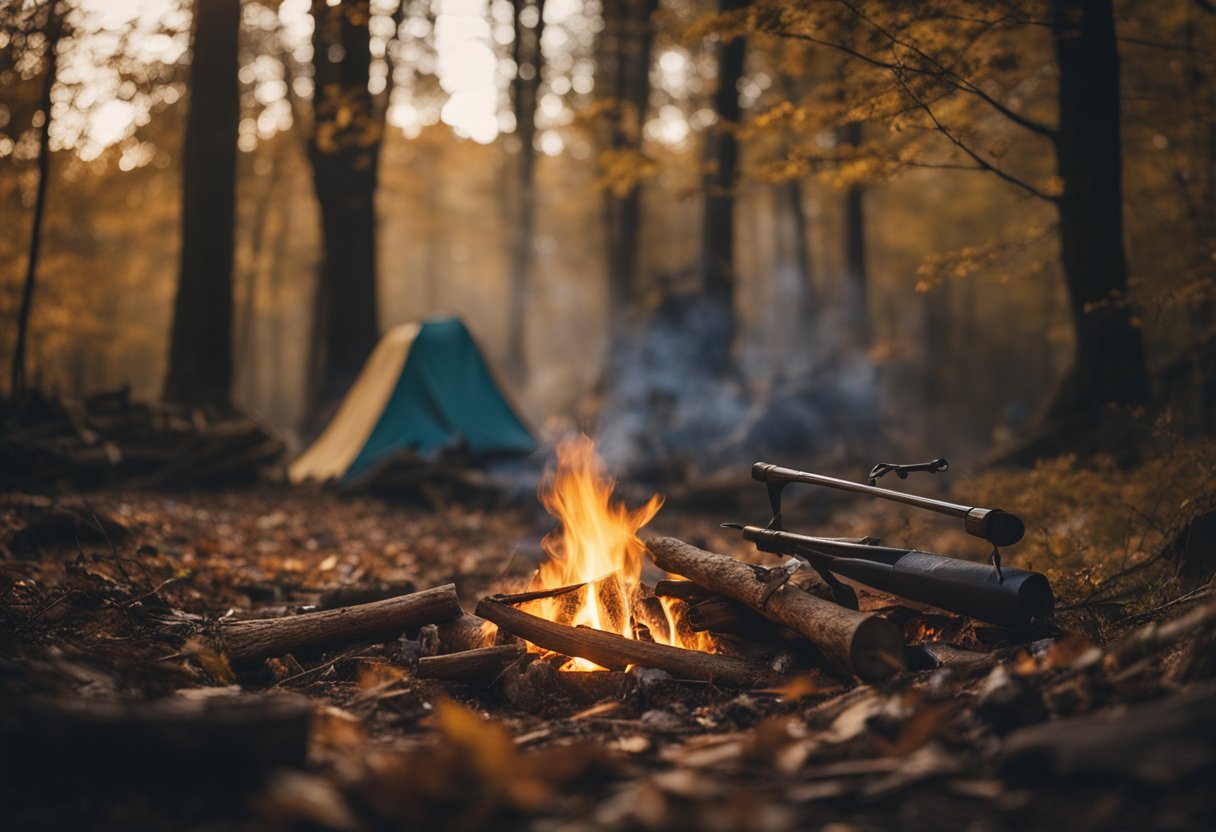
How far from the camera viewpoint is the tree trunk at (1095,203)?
6.94 m

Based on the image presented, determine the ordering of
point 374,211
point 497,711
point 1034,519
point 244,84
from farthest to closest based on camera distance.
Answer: point 244,84 → point 374,211 → point 1034,519 → point 497,711

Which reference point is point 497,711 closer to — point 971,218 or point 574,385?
point 574,385

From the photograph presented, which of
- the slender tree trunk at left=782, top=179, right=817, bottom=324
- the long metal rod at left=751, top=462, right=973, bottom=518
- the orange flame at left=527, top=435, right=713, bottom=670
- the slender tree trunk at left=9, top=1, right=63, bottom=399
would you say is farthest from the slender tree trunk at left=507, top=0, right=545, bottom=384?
the long metal rod at left=751, top=462, right=973, bottom=518

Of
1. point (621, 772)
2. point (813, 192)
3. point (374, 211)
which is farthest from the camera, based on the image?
point (813, 192)

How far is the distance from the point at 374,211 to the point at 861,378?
365 inches

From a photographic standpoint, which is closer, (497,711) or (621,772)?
(621,772)

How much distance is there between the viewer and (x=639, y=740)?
3221 mm

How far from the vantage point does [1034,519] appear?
6.28 metres

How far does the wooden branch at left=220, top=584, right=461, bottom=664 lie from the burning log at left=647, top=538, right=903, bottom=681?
1.35 m

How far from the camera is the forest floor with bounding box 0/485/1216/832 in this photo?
7.68 ft

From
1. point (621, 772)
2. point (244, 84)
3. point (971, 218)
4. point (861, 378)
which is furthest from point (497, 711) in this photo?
point (971, 218)

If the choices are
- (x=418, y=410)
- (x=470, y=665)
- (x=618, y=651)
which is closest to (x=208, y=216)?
(x=418, y=410)

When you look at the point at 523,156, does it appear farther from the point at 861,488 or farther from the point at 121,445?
the point at 861,488

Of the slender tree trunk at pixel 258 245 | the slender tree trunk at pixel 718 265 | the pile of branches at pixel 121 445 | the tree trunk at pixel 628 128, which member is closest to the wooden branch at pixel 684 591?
the pile of branches at pixel 121 445
